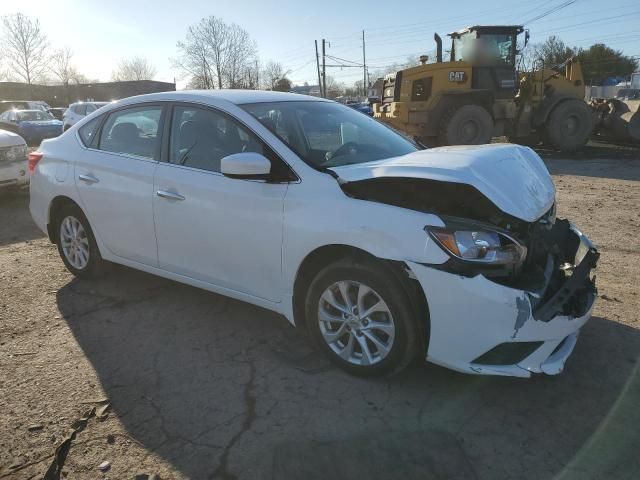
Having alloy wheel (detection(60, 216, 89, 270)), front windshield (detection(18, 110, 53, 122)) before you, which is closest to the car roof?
alloy wheel (detection(60, 216, 89, 270))

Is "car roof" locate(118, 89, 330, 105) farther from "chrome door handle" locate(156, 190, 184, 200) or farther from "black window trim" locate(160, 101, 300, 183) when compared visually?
"chrome door handle" locate(156, 190, 184, 200)

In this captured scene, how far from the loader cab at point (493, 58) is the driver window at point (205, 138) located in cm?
1102

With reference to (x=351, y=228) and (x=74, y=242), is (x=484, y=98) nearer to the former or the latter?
(x=74, y=242)

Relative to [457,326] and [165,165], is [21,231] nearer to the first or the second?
[165,165]

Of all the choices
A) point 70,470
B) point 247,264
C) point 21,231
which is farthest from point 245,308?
point 21,231

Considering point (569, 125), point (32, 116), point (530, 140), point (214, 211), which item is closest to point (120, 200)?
point (214, 211)

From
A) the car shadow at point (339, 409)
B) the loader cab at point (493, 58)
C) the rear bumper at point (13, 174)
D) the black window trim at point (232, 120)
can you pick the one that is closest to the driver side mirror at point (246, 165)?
the black window trim at point (232, 120)

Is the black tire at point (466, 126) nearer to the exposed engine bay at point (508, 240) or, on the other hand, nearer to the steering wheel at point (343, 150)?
the steering wheel at point (343, 150)

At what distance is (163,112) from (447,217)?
2399mm

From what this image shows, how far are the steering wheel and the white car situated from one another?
0.05 ft

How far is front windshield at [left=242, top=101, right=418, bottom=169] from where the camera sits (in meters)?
3.42

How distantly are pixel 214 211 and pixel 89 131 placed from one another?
1.89 m

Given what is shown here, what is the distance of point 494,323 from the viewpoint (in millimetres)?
2543

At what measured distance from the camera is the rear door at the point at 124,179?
392 centimetres
